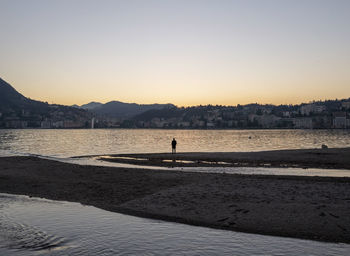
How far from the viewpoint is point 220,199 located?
16406 millimetres

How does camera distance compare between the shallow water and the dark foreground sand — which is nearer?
the shallow water

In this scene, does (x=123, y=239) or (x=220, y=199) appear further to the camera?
(x=220, y=199)

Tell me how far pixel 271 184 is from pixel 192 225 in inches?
359

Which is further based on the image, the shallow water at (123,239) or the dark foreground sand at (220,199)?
the dark foreground sand at (220,199)

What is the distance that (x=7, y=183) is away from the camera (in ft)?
78.8

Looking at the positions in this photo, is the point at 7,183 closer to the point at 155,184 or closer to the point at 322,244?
the point at 155,184

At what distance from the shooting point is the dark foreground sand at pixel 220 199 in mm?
12344

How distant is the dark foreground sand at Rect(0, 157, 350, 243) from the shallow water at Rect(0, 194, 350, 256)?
35.5 inches

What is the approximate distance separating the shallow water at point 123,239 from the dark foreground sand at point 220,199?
902 mm

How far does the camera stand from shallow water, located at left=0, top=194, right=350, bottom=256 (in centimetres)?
996

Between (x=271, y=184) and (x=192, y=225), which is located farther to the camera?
(x=271, y=184)

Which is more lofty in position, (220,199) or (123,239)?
(220,199)

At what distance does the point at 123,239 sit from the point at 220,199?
6.48m

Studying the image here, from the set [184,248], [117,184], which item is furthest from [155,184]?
[184,248]
